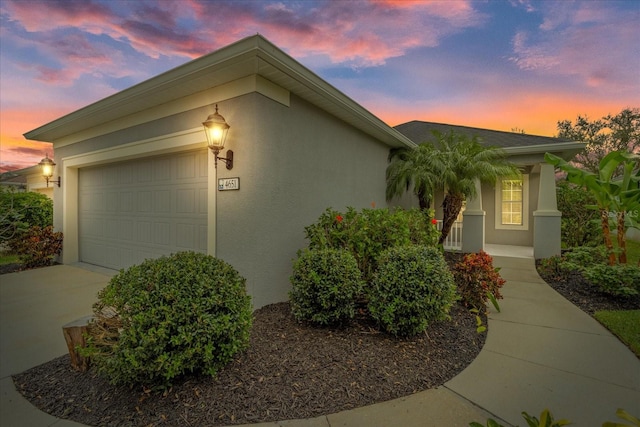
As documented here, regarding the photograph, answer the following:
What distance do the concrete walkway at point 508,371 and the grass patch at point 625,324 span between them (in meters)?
0.11

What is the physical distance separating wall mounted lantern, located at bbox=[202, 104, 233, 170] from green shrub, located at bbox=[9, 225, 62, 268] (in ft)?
22.1

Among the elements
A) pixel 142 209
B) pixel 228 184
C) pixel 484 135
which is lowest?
pixel 142 209

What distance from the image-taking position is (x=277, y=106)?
4234 millimetres

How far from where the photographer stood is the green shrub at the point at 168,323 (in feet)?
6.97

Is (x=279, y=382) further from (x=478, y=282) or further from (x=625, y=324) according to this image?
(x=625, y=324)

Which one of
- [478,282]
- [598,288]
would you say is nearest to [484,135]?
[598,288]

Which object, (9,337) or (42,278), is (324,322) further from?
(42,278)

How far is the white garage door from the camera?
5.00m

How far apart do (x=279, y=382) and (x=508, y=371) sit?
2156 mm

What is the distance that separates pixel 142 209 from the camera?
594 centimetres

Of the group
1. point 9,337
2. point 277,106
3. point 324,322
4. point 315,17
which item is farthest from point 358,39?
point 9,337

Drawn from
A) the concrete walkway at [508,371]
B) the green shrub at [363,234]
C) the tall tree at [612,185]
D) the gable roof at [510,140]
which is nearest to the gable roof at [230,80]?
the green shrub at [363,234]

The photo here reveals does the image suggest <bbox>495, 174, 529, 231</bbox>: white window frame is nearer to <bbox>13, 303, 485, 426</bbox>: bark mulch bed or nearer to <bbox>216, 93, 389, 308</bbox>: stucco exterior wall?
<bbox>216, 93, 389, 308</bbox>: stucco exterior wall

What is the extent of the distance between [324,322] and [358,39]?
5.80 meters
